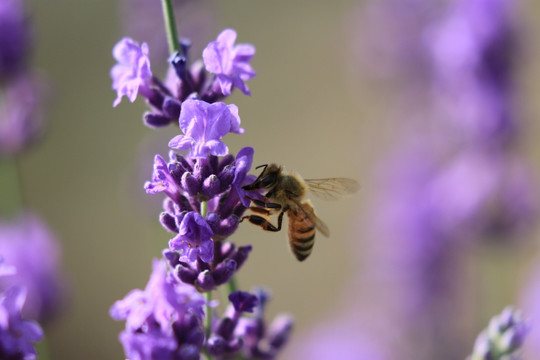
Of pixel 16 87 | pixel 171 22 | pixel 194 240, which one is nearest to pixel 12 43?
→ pixel 16 87

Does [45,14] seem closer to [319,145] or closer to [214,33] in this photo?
[319,145]

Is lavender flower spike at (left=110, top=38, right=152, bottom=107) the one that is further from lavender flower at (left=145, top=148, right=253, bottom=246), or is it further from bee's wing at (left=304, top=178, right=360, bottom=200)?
bee's wing at (left=304, top=178, right=360, bottom=200)

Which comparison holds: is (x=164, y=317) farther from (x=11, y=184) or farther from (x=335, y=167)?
→ (x=335, y=167)

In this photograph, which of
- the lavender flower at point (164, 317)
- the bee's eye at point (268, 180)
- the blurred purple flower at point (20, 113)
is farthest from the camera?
the blurred purple flower at point (20, 113)

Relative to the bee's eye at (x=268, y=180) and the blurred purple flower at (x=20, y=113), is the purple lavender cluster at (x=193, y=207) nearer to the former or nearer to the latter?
the bee's eye at (x=268, y=180)

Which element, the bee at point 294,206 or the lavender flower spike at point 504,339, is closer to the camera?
the lavender flower spike at point 504,339

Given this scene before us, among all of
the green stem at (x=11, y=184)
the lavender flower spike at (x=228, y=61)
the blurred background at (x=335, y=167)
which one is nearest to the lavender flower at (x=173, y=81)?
the lavender flower spike at (x=228, y=61)

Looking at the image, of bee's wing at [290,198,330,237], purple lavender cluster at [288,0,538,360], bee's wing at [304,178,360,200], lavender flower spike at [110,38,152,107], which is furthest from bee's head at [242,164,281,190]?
purple lavender cluster at [288,0,538,360]
